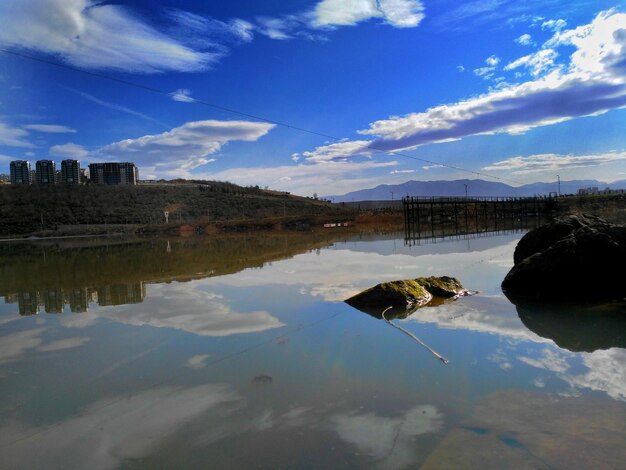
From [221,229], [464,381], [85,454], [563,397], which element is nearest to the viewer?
[85,454]

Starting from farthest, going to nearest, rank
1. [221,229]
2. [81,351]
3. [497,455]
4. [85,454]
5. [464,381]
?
[221,229] → [81,351] → [464,381] → [85,454] → [497,455]

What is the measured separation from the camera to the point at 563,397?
193 inches

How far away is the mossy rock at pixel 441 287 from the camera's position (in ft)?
35.0

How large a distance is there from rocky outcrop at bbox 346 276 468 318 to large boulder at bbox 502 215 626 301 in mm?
1500

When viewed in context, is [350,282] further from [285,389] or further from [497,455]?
[497,455]

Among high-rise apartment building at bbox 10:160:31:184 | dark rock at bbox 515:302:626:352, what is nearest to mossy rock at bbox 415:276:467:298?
dark rock at bbox 515:302:626:352

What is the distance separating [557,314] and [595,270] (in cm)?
208

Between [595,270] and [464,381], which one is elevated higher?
[595,270]

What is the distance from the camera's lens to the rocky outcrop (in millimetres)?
9367

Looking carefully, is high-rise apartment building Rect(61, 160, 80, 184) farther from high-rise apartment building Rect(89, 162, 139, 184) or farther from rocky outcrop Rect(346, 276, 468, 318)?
rocky outcrop Rect(346, 276, 468, 318)

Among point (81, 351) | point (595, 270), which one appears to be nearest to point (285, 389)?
point (81, 351)

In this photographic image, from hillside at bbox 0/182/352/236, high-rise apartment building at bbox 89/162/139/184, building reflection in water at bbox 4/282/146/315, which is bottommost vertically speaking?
building reflection in water at bbox 4/282/146/315

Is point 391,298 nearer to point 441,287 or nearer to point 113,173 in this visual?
point 441,287

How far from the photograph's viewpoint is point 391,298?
966 centimetres
